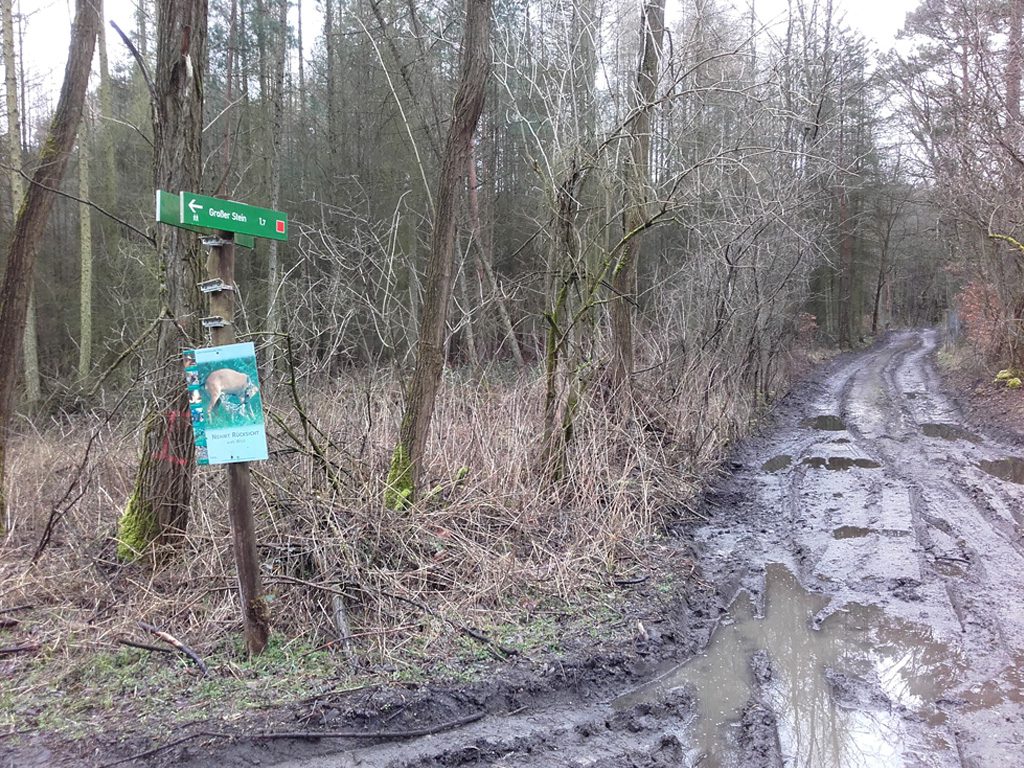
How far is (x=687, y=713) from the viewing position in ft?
13.2

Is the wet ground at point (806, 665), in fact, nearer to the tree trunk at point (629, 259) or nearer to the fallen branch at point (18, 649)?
the fallen branch at point (18, 649)

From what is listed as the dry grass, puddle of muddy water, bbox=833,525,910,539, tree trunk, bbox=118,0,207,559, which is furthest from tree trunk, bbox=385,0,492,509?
puddle of muddy water, bbox=833,525,910,539

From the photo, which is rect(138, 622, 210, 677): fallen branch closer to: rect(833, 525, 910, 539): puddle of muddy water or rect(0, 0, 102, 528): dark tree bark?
rect(0, 0, 102, 528): dark tree bark

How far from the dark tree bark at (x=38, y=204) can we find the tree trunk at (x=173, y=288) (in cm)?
212

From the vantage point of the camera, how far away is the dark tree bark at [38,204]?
248 inches

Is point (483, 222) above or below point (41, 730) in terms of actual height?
above

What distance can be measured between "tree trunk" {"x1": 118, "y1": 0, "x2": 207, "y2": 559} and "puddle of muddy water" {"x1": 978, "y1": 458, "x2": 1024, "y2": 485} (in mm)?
9310

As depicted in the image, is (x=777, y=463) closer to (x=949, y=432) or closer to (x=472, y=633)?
(x=949, y=432)

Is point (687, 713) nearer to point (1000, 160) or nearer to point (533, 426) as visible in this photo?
point (533, 426)

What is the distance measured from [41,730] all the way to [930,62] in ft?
65.5

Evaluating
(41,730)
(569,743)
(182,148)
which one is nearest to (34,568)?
(41,730)

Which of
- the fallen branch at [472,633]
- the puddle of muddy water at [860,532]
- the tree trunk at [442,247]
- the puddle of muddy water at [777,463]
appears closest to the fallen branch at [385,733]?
the fallen branch at [472,633]

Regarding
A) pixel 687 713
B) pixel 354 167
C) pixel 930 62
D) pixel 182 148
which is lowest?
pixel 687 713

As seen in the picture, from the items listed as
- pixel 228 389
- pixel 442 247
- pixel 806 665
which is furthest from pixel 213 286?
pixel 806 665
